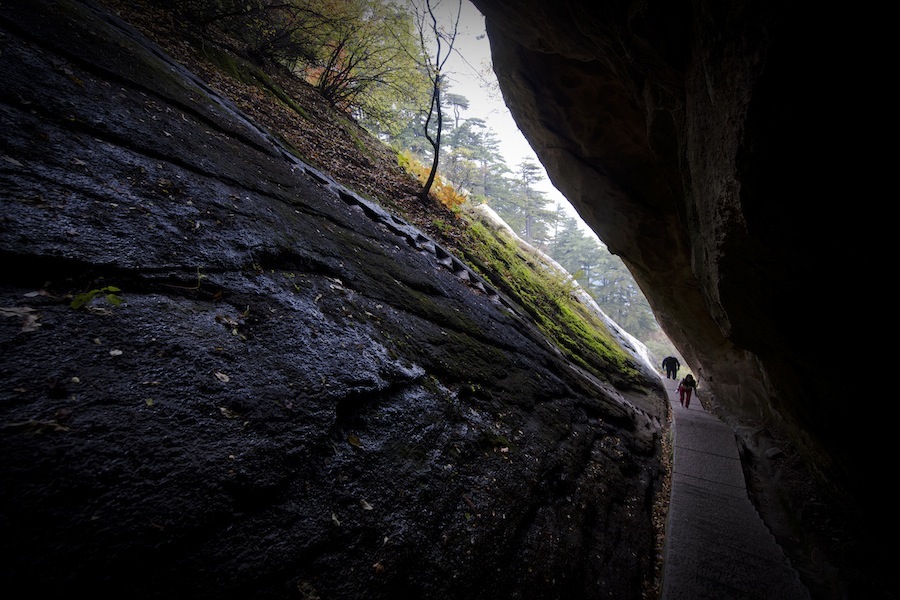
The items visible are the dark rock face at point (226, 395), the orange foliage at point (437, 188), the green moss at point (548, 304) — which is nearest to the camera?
the dark rock face at point (226, 395)

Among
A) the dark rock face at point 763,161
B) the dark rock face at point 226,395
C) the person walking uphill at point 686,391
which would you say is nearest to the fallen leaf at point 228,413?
the dark rock face at point 226,395

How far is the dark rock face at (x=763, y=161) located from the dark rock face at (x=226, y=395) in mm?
2503

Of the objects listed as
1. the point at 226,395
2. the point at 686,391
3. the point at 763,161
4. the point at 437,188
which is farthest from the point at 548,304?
the point at 226,395

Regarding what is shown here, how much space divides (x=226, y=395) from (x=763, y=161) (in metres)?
3.75

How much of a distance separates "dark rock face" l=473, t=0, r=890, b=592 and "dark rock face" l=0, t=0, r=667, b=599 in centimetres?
250

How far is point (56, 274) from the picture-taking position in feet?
6.53

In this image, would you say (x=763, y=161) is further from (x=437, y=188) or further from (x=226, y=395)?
(x=437, y=188)

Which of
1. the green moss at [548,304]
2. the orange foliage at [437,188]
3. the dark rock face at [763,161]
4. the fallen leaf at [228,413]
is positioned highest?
the dark rock face at [763,161]

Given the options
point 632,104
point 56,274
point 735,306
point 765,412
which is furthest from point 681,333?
point 56,274

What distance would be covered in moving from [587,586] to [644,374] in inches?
403

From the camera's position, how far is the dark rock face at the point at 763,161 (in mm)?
1958

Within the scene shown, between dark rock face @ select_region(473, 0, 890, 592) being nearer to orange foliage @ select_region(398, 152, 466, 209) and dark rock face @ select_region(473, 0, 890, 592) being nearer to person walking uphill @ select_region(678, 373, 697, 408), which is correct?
person walking uphill @ select_region(678, 373, 697, 408)

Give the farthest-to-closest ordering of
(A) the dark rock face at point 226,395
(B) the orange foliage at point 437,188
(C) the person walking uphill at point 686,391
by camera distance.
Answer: (B) the orange foliage at point 437,188, (C) the person walking uphill at point 686,391, (A) the dark rock face at point 226,395

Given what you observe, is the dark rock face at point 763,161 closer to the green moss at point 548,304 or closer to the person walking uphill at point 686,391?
the person walking uphill at point 686,391
